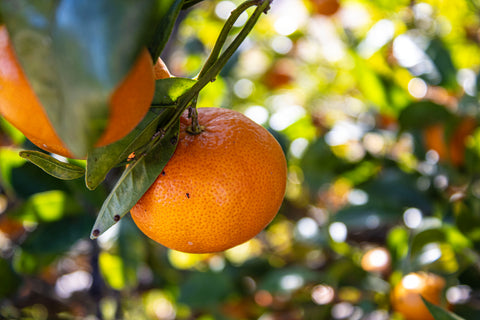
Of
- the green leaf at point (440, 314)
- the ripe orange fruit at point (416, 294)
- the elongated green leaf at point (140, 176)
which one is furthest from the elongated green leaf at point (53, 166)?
the ripe orange fruit at point (416, 294)

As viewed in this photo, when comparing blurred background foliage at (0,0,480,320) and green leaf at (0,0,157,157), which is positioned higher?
green leaf at (0,0,157,157)

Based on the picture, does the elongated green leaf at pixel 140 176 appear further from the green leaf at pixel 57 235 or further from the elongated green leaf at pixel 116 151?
the green leaf at pixel 57 235

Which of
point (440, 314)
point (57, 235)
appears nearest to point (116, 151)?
point (440, 314)

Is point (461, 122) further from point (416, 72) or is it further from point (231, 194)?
point (231, 194)

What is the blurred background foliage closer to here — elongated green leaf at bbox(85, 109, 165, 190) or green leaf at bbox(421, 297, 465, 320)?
green leaf at bbox(421, 297, 465, 320)

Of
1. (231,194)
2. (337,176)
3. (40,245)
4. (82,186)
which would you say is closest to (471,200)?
(337,176)

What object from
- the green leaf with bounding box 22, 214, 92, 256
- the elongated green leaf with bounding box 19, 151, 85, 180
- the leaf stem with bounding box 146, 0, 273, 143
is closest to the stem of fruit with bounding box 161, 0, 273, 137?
the leaf stem with bounding box 146, 0, 273, 143
